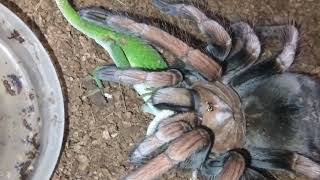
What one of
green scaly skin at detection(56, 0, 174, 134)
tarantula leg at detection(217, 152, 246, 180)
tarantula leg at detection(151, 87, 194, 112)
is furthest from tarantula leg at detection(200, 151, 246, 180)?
green scaly skin at detection(56, 0, 174, 134)

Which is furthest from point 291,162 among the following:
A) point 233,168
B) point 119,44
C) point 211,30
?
point 119,44

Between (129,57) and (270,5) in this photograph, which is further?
(270,5)

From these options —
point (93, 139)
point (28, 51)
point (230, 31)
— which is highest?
point (230, 31)

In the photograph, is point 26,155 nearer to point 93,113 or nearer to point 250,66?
point 93,113

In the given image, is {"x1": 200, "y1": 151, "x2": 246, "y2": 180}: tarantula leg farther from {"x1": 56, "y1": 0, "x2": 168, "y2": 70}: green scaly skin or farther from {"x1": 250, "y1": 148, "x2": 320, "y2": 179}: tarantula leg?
{"x1": 56, "y1": 0, "x2": 168, "y2": 70}: green scaly skin

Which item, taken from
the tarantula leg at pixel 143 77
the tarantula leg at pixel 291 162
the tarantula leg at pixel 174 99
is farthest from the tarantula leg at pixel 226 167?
the tarantula leg at pixel 143 77

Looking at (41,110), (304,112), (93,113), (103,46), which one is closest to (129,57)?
(103,46)
